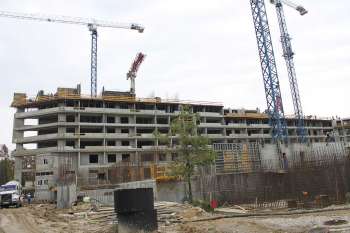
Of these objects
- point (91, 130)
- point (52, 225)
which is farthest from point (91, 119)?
point (52, 225)

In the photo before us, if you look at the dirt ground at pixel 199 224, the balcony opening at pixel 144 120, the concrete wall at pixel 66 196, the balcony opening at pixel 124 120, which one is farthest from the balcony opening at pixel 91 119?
the dirt ground at pixel 199 224

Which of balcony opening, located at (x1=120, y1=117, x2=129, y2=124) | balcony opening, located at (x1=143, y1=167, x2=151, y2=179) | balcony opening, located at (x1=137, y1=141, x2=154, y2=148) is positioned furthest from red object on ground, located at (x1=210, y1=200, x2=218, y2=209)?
balcony opening, located at (x1=120, y1=117, x2=129, y2=124)

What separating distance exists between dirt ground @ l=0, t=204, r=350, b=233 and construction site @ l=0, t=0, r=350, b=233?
70mm

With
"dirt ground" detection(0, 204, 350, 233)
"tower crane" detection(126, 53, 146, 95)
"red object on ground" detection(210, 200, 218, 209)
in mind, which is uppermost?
"tower crane" detection(126, 53, 146, 95)

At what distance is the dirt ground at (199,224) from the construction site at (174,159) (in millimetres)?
70

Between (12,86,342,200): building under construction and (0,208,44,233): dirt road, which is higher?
(12,86,342,200): building under construction

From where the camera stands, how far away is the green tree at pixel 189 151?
2794 cm

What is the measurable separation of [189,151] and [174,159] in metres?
2.07

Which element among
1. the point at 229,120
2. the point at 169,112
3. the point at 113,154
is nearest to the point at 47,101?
the point at 113,154

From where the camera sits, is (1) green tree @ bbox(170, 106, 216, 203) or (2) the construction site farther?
(1) green tree @ bbox(170, 106, 216, 203)

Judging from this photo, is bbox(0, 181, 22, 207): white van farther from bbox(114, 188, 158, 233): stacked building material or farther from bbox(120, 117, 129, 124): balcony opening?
bbox(120, 117, 129, 124): balcony opening

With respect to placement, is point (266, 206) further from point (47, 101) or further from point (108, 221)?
point (47, 101)

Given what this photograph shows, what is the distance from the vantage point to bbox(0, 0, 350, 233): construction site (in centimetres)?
1997

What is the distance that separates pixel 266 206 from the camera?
78.6 feet
